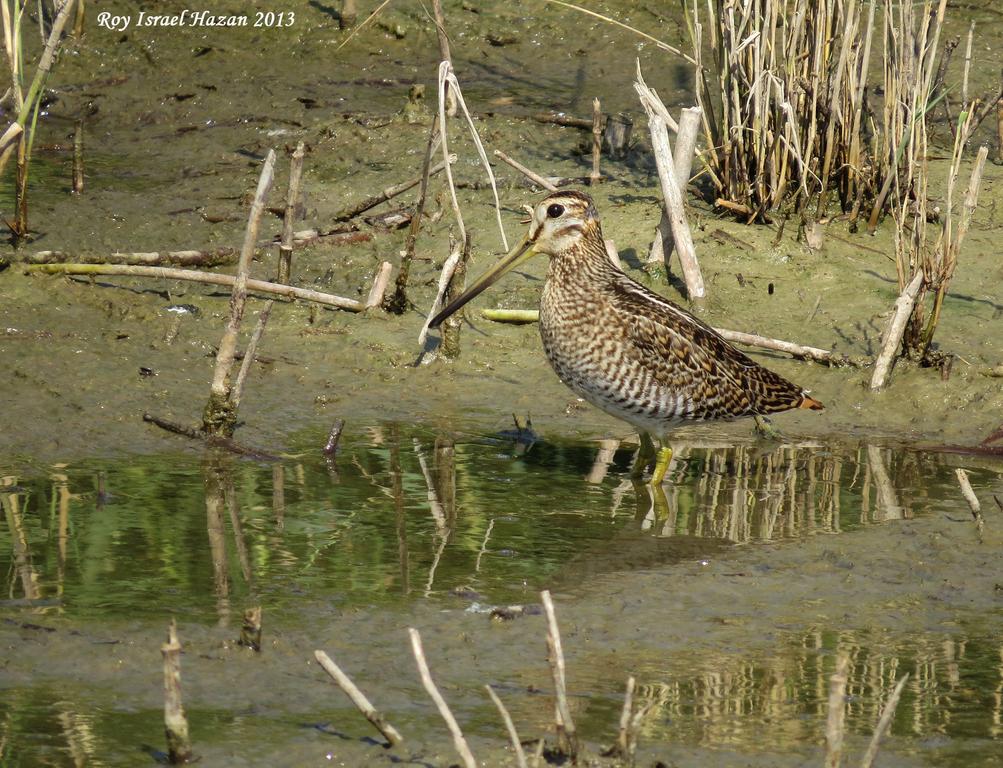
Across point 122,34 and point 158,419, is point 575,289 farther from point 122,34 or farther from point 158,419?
point 122,34

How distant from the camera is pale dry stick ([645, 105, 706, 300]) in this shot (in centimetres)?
840

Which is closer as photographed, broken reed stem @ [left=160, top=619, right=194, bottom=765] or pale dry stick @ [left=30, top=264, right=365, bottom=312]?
broken reed stem @ [left=160, top=619, right=194, bottom=765]

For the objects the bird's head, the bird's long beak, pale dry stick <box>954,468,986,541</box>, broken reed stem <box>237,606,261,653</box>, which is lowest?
broken reed stem <box>237,606,261,653</box>

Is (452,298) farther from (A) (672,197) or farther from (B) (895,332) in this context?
(B) (895,332)

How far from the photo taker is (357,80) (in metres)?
12.1

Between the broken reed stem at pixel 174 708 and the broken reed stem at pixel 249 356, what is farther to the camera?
the broken reed stem at pixel 249 356

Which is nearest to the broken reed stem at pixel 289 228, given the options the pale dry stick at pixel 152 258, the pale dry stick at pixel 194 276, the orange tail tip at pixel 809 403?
the pale dry stick at pixel 194 276

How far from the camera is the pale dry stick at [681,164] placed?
8.47 m

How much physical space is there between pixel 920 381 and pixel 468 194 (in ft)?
10.7

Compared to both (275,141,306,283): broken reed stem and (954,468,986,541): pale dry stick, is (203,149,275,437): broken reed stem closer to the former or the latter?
(275,141,306,283): broken reed stem

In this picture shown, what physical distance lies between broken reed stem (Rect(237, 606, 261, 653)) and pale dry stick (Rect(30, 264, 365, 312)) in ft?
11.2

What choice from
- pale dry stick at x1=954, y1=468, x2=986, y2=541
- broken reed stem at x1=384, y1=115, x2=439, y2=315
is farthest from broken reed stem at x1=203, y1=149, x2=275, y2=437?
pale dry stick at x1=954, y1=468, x2=986, y2=541

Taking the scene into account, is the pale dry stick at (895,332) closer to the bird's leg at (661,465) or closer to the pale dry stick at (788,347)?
the pale dry stick at (788,347)

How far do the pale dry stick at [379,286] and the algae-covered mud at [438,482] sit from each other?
0.29 feet
